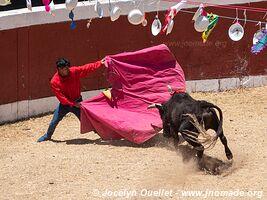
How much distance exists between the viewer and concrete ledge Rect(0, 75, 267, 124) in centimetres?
989

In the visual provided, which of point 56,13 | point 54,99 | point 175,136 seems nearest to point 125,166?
point 175,136

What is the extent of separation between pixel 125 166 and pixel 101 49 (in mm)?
3745

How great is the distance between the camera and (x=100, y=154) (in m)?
7.57

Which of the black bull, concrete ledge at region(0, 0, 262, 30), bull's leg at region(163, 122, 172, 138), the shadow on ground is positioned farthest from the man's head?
concrete ledge at region(0, 0, 262, 30)

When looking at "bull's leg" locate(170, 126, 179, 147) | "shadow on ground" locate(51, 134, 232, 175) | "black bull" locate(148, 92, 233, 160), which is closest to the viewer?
"black bull" locate(148, 92, 233, 160)

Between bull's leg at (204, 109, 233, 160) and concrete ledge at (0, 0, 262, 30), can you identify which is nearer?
bull's leg at (204, 109, 233, 160)

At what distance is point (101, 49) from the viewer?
1035 cm

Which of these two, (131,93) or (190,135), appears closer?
(190,135)

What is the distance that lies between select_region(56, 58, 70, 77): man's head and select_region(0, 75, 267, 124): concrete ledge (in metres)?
1.94

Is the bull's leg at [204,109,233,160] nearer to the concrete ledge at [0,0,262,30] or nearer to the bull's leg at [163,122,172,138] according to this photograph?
the bull's leg at [163,122,172,138]

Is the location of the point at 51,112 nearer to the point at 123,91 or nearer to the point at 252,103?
the point at 123,91

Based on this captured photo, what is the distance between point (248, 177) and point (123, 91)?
8.79 ft

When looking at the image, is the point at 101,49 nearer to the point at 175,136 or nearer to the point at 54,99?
the point at 54,99

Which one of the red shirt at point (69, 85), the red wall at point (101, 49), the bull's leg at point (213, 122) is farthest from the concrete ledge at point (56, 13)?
the bull's leg at point (213, 122)
